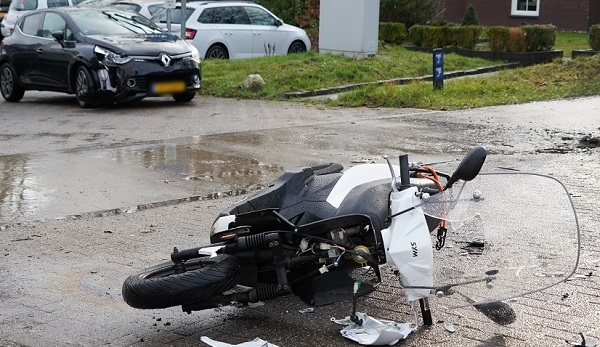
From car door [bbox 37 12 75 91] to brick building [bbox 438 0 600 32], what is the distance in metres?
19.8

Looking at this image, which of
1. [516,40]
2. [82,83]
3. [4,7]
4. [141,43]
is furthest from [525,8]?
[82,83]

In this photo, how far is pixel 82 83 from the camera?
14.7 meters

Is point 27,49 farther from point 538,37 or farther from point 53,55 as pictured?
point 538,37

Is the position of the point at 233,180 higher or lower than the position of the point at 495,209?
lower

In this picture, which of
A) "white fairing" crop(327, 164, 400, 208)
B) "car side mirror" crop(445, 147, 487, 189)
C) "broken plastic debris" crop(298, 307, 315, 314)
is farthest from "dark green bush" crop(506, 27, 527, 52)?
"car side mirror" crop(445, 147, 487, 189)

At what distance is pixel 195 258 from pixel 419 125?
307 inches

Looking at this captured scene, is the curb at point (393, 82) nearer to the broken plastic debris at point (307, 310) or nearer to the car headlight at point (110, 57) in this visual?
the car headlight at point (110, 57)

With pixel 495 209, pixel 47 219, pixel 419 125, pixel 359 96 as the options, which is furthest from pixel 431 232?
pixel 359 96

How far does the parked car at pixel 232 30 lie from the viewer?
20.6m

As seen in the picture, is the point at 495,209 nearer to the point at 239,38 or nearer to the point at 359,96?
the point at 359,96

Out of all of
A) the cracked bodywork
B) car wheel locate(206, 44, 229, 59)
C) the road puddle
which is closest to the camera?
the road puddle

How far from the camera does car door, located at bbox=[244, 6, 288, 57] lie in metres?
21.4

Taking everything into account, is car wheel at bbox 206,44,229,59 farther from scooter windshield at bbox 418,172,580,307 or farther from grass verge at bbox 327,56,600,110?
scooter windshield at bbox 418,172,580,307

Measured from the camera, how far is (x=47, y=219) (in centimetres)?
760
